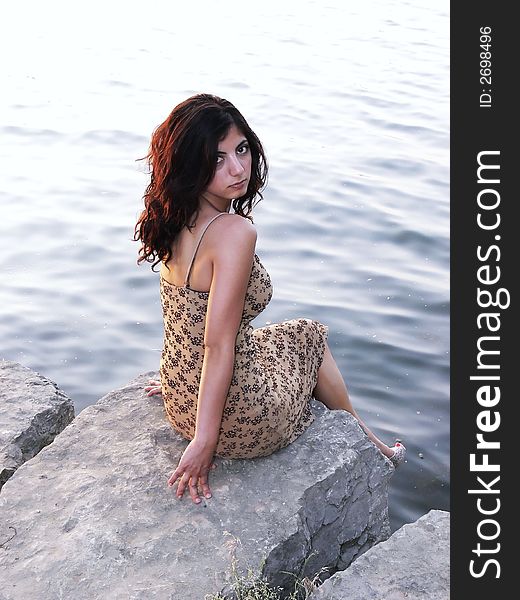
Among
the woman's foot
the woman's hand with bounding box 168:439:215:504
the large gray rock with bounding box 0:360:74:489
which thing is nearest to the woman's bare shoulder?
the woman's hand with bounding box 168:439:215:504

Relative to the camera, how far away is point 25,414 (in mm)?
4395

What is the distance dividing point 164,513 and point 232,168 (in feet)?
4.50

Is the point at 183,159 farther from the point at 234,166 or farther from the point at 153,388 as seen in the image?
the point at 153,388

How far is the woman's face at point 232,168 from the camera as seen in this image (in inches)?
144

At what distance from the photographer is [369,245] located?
305 inches

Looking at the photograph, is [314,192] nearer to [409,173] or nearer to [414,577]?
[409,173]

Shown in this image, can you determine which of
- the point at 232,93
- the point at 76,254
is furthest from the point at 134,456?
the point at 232,93

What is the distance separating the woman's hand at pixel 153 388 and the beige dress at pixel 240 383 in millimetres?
340

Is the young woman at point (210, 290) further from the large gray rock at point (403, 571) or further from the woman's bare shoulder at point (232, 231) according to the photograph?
the large gray rock at point (403, 571)

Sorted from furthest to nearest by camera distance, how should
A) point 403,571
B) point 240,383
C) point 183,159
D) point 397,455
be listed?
point 397,455 < point 240,383 < point 183,159 < point 403,571

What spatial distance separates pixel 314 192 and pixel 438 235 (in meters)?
1.34

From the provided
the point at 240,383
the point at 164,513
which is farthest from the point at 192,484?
the point at 240,383

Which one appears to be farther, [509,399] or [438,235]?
[438,235]

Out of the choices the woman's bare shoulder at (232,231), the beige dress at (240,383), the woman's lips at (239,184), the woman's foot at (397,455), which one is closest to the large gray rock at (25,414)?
the beige dress at (240,383)
